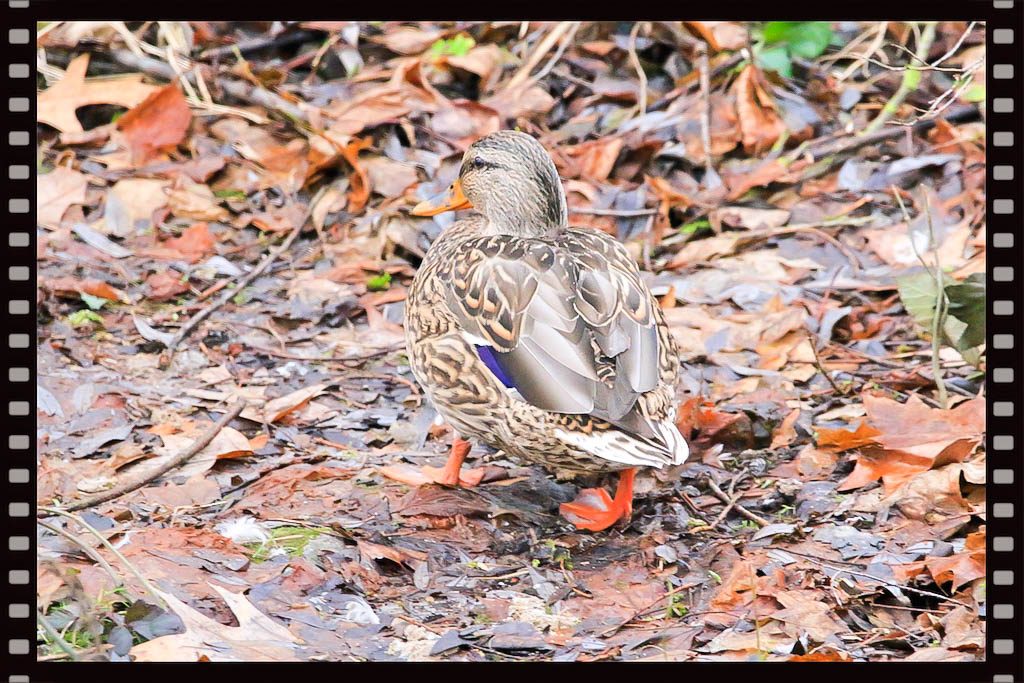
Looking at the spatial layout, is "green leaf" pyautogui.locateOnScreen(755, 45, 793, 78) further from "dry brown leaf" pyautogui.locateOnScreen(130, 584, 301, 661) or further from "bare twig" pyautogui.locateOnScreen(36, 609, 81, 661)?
"bare twig" pyautogui.locateOnScreen(36, 609, 81, 661)

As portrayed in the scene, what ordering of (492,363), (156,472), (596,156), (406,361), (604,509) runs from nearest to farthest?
(492,363) → (604,509) → (156,472) → (406,361) → (596,156)

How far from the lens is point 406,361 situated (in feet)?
19.0

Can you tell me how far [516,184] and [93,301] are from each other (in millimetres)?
2313

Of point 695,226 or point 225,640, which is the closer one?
point 225,640

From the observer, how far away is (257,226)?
22.8 ft

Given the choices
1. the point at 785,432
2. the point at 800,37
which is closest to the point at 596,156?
the point at 800,37

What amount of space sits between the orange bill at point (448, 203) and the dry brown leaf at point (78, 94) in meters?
2.87

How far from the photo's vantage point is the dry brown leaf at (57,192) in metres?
6.79

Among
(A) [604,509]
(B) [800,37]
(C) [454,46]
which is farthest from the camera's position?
(C) [454,46]

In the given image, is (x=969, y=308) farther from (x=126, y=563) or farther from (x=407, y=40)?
(x=407, y=40)

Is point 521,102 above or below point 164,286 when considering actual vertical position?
above

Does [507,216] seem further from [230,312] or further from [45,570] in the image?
[45,570]
